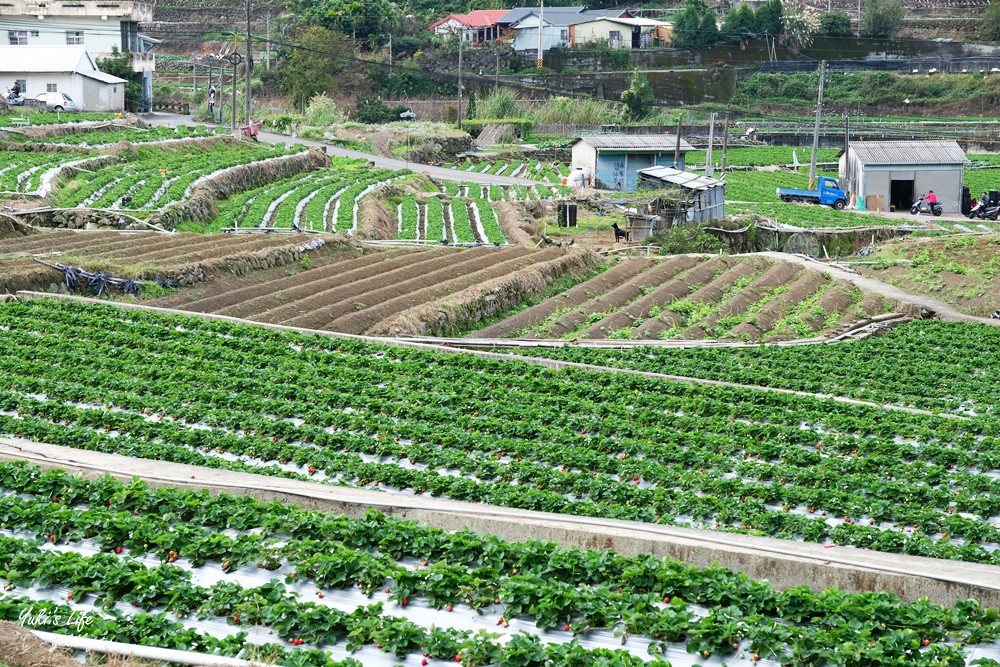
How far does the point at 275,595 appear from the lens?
9297mm

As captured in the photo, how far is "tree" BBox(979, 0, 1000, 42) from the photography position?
3807 inches

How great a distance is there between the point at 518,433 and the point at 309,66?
66.4m

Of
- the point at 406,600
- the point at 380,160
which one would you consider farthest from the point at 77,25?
the point at 406,600

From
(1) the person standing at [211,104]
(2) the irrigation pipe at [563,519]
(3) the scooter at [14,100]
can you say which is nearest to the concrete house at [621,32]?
(1) the person standing at [211,104]

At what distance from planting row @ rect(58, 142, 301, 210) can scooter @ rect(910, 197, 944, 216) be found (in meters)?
25.6

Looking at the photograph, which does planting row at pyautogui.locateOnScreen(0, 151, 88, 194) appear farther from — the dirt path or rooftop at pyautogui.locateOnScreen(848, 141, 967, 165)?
rooftop at pyautogui.locateOnScreen(848, 141, 967, 165)

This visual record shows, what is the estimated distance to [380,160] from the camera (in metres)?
60.0

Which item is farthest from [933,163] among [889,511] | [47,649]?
[47,649]

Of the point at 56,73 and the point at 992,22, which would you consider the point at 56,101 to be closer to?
the point at 56,73

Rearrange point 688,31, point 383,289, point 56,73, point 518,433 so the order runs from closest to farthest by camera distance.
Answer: point 518,433
point 383,289
point 56,73
point 688,31

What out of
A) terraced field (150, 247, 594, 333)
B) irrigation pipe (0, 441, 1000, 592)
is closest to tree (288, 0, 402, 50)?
terraced field (150, 247, 594, 333)

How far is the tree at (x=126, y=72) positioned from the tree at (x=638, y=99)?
108ft

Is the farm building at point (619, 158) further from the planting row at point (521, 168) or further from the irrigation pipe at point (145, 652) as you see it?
the irrigation pipe at point (145, 652)

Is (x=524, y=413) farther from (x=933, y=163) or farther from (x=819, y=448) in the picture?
(x=933, y=163)
